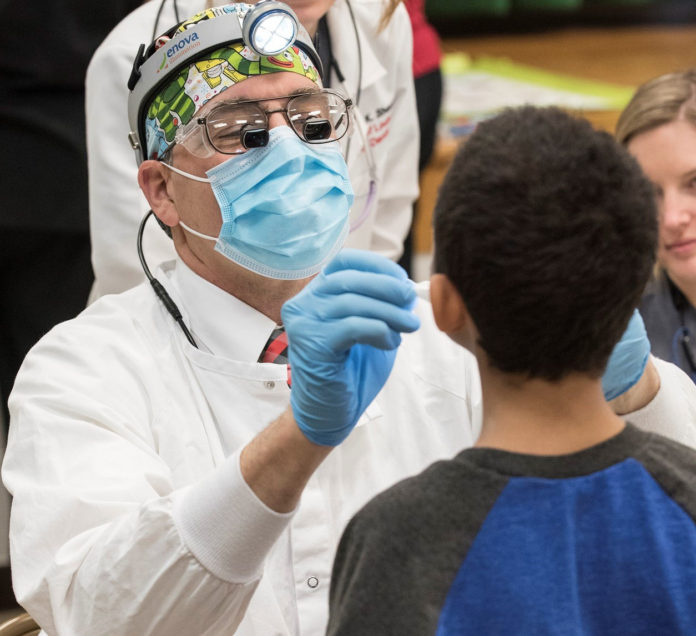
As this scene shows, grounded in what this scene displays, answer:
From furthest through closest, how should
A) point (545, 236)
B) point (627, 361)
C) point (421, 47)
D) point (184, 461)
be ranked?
1. point (421, 47)
2. point (184, 461)
3. point (627, 361)
4. point (545, 236)

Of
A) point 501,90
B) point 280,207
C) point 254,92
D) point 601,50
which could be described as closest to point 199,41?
point 254,92

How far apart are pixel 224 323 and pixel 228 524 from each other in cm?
43

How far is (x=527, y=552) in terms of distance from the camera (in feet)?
3.14

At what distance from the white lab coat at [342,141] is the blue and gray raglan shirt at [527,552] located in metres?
1.13

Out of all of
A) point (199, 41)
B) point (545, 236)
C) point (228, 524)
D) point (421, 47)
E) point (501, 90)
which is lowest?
point (501, 90)

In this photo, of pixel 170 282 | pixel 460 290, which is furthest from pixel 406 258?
pixel 460 290

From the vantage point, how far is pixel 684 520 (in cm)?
98

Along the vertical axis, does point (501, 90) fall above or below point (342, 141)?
below

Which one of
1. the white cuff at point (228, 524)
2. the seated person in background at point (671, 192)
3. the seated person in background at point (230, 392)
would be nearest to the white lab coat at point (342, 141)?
the seated person in background at point (230, 392)

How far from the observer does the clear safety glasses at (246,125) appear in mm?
1553

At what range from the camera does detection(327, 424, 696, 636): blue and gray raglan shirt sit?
0.95m

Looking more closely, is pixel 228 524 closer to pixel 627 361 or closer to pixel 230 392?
pixel 230 392

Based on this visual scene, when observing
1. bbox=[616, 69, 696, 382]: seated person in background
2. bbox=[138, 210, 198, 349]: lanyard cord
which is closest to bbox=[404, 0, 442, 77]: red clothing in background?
bbox=[616, 69, 696, 382]: seated person in background

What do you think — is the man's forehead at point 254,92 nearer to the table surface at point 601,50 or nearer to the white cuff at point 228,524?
the white cuff at point 228,524
